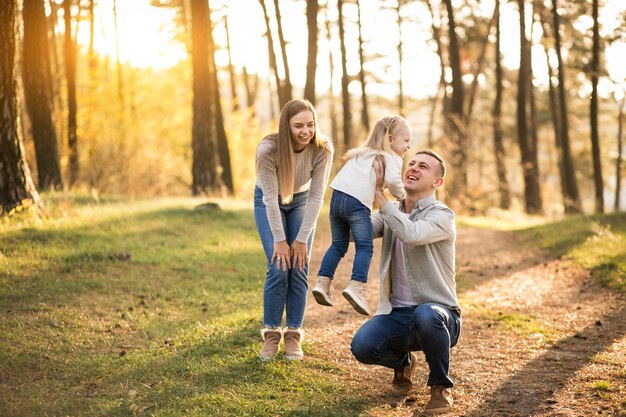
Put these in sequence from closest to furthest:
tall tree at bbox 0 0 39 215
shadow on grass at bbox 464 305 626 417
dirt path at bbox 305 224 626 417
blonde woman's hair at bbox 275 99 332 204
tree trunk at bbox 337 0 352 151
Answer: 1. shadow on grass at bbox 464 305 626 417
2. dirt path at bbox 305 224 626 417
3. blonde woman's hair at bbox 275 99 332 204
4. tall tree at bbox 0 0 39 215
5. tree trunk at bbox 337 0 352 151

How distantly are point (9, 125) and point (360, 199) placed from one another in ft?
23.2

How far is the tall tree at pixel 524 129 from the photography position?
26562mm

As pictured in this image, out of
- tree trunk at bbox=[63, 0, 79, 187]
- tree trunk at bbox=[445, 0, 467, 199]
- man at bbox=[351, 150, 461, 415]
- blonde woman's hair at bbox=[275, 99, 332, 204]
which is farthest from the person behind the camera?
tree trunk at bbox=[445, 0, 467, 199]

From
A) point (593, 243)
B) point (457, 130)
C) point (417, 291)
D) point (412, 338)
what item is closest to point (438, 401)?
point (412, 338)

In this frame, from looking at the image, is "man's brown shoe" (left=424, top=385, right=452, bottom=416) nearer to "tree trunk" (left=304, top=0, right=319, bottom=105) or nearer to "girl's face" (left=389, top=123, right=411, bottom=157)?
"girl's face" (left=389, top=123, right=411, bottom=157)

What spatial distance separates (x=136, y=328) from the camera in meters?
7.40

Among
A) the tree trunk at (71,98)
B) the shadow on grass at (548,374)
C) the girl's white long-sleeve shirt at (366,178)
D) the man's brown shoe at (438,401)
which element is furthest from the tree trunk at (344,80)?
the man's brown shoe at (438,401)

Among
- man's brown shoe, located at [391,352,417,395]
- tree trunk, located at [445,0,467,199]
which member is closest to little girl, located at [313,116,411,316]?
man's brown shoe, located at [391,352,417,395]

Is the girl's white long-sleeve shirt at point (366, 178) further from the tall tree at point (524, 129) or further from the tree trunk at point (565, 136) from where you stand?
the tree trunk at point (565, 136)

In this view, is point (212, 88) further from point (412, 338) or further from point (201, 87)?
point (412, 338)

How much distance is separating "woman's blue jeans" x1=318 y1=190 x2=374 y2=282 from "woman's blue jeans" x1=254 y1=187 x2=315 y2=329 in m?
0.21

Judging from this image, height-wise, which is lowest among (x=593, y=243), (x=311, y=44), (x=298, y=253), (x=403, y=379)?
(x=593, y=243)

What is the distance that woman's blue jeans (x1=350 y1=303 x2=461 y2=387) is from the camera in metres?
5.26

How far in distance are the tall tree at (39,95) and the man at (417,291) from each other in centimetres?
1229
